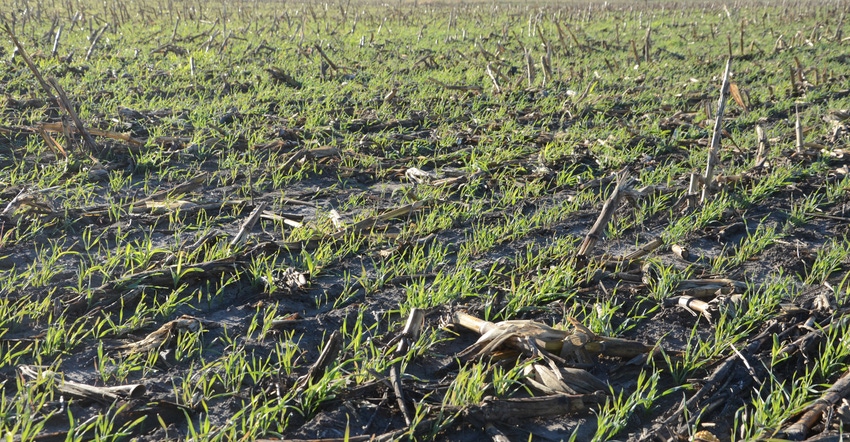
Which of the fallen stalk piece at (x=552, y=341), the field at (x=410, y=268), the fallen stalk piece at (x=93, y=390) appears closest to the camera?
the fallen stalk piece at (x=93, y=390)

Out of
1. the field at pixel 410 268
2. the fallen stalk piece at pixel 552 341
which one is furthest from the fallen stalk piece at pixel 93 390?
the fallen stalk piece at pixel 552 341

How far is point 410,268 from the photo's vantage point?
3.61m

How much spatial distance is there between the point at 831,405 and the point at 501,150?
12.9ft

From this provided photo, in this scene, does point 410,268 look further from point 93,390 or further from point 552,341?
point 93,390

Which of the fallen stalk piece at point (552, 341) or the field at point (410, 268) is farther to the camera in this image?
the fallen stalk piece at point (552, 341)

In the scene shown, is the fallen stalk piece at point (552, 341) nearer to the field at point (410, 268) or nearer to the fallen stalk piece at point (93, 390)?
the field at point (410, 268)

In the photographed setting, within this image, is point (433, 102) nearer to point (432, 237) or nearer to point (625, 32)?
point (432, 237)

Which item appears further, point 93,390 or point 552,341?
point 552,341

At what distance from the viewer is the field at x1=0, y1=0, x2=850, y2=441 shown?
2475mm

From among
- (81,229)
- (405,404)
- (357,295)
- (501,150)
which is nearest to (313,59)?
(501,150)

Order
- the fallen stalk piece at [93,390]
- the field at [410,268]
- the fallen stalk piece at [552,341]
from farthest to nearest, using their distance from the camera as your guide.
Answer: the fallen stalk piece at [552,341] → the field at [410,268] → the fallen stalk piece at [93,390]

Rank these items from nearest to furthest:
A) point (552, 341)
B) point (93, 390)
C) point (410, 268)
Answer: point (93, 390) → point (552, 341) → point (410, 268)

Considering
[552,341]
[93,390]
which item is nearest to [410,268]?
[552,341]

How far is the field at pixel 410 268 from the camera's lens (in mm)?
2475
